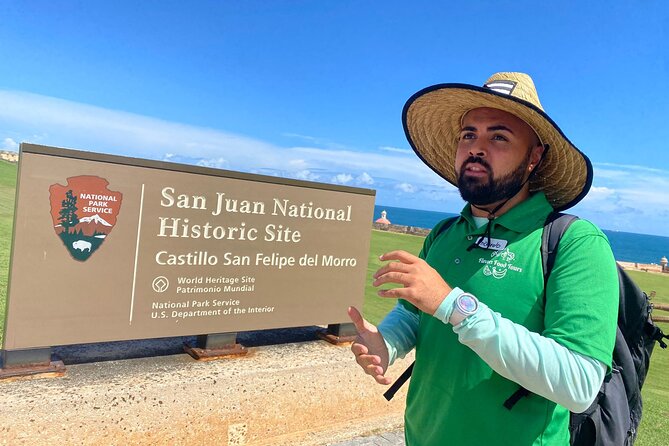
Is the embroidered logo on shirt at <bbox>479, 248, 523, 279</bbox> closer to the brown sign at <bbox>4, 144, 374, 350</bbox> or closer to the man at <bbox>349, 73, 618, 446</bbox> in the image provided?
the man at <bbox>349, 73, 618, 446</bbox>

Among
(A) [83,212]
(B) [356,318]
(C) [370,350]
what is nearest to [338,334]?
(A) [83,212]

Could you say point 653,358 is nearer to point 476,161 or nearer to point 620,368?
point 620,368

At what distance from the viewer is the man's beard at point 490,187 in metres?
1.75

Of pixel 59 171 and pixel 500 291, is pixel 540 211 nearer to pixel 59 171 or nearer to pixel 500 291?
pixel 500 291

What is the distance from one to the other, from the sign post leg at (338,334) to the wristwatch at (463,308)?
3.38 m

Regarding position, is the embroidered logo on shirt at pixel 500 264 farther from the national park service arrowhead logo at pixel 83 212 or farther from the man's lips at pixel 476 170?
the national park service arrowhead logo at pixel 83 212

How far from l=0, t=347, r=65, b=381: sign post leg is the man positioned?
246 cm

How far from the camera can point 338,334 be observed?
4711 mm

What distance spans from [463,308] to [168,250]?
2.77 m

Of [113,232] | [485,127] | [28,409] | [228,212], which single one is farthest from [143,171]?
[485,127]

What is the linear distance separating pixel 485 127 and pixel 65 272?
110 inches

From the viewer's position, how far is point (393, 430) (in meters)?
4.35

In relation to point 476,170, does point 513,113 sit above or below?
above

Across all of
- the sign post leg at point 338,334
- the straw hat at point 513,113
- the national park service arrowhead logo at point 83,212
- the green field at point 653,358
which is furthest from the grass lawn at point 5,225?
the straw hat at point 513,113
